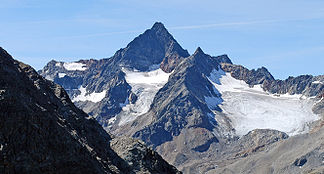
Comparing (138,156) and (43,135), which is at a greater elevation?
(138,156)

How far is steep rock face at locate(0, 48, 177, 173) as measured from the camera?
48.8 metres

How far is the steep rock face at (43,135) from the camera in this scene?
48750 mm

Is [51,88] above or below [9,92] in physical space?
above

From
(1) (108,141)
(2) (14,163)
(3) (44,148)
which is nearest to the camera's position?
(2) (14,163)

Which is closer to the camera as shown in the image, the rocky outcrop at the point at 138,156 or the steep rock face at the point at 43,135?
the steep rock face at the point at 43,135

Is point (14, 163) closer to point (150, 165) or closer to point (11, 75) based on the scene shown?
point (11, 75)

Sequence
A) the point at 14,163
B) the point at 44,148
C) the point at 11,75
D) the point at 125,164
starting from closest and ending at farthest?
1. the point at 14,163
2. the point at 44,148
3. the point at 11,75
4. the point at 125,164

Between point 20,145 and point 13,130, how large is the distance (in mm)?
1482

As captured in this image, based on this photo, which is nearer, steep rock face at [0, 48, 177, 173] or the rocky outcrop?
steep rock face at [0, 48, 177, 173]

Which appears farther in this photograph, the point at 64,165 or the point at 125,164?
the point at 125,164

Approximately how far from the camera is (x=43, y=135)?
171ft

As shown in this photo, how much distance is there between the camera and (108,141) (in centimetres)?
7319

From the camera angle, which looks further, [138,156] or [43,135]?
[138,156]

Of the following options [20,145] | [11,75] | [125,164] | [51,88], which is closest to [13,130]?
[20,145]
